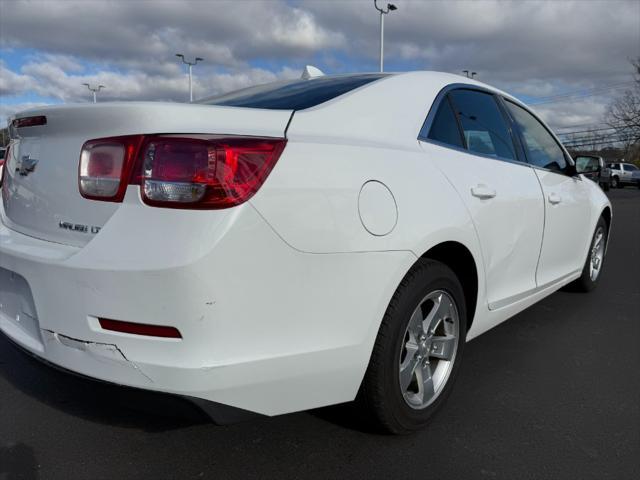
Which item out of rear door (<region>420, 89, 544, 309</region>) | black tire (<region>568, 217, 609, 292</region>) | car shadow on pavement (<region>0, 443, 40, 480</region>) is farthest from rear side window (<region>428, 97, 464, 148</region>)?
black tire (<region>568, 217, 609, 292</region>)

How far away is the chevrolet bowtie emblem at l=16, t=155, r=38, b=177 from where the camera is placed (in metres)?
2.10

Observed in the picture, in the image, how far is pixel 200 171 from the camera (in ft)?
5.38

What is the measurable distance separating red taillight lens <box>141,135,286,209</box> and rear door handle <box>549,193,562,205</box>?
2342 millimetres

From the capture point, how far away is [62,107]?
1996 millimetres

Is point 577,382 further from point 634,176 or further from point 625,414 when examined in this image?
point 634,176

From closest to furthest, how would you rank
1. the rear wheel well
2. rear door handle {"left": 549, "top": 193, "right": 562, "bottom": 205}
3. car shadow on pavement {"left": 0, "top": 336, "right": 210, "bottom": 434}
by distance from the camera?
car shadow on pavement {"left": 0, "top": 336, "right": 210, "bottom": 434} → the rear wheel well → rear door handle {"left": 549, "top": 193, "right": 562, "bottom": 205}

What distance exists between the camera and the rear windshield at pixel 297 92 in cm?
225

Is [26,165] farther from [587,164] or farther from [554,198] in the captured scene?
[587,164]

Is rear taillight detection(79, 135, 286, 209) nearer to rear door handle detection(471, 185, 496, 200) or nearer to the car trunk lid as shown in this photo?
the car trunk lid

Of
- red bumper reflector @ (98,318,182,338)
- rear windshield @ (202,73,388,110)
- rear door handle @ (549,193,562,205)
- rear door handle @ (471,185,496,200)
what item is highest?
rear windshield @ (202,73,388,110)

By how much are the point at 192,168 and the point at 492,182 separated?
5.42 ft

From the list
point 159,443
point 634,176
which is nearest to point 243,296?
point 159,443

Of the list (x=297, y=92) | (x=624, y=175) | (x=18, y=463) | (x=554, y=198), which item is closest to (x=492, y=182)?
(x=554, y=198)

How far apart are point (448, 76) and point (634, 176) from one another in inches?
1555
